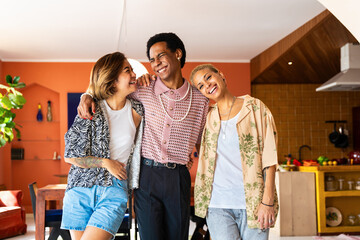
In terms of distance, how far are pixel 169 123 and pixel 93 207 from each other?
58cm

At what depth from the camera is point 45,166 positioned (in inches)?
334

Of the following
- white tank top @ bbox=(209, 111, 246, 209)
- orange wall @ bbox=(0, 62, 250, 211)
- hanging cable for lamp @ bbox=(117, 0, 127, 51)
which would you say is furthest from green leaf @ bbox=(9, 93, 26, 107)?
white tank top @ bbox=(209, 111, 246, 209)

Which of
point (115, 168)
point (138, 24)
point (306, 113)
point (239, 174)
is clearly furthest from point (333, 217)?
point (115, 168)

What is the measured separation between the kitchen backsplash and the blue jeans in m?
6.94

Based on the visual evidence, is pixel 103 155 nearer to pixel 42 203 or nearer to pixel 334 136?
pixel 42 203

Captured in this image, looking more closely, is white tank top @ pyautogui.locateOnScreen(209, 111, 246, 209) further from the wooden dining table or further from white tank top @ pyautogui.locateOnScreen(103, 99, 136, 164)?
the wooden dining table

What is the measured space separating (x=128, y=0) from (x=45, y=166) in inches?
180

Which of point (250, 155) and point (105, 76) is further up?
point (105, 76)

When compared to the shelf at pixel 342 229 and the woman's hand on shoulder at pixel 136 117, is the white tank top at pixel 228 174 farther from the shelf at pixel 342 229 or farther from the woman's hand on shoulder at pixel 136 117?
the shelf at pixel 342 229

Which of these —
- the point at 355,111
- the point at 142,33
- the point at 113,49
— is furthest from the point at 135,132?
the point at 355,111

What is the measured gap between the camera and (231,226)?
212cm

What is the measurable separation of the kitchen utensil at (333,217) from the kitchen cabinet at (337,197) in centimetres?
5

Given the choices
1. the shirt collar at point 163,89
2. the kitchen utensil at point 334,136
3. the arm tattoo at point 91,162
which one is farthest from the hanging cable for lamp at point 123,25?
the kitchen utensil at point 334,136

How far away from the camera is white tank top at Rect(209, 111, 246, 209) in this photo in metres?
2.14
